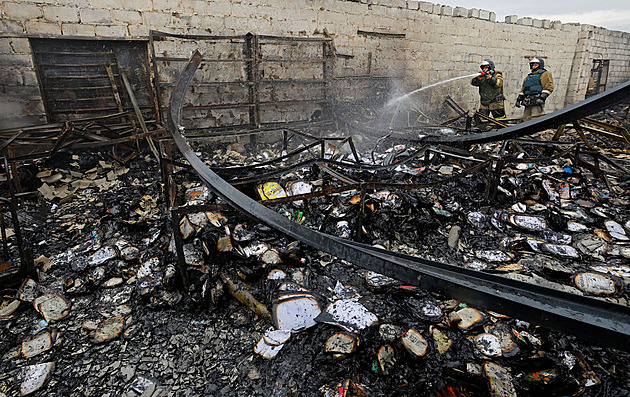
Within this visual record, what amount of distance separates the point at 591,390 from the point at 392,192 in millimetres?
2279

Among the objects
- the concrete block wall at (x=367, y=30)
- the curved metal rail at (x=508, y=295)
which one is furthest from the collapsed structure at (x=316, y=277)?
the concrete block wall at (x=367, y=30)

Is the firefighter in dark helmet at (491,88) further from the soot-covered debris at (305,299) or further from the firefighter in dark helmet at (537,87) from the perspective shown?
the soot-covered debris at (305,299)

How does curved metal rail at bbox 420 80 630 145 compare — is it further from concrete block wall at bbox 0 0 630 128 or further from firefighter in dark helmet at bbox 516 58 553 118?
firefighter in dark helmet at bbox 516 58 553 118

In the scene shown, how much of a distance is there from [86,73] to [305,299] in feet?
18.9

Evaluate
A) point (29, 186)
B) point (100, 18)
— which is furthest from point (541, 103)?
point (29, 186)

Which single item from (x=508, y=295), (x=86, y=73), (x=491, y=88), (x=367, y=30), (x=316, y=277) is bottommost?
(x=316, y=277)

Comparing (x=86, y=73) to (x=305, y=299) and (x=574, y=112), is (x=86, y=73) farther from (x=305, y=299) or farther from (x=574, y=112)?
(x=574, y=112)

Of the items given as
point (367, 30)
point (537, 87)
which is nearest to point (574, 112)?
point (367, 30)

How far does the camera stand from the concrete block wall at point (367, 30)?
5078mm

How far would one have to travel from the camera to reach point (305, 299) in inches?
88.0

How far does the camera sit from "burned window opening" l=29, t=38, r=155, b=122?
526 cm

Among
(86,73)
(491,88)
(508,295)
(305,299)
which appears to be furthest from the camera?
(491,88)

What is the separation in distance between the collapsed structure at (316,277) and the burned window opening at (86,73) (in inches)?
7.6

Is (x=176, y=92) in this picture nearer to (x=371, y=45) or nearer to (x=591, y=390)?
(x=591, y=390)
